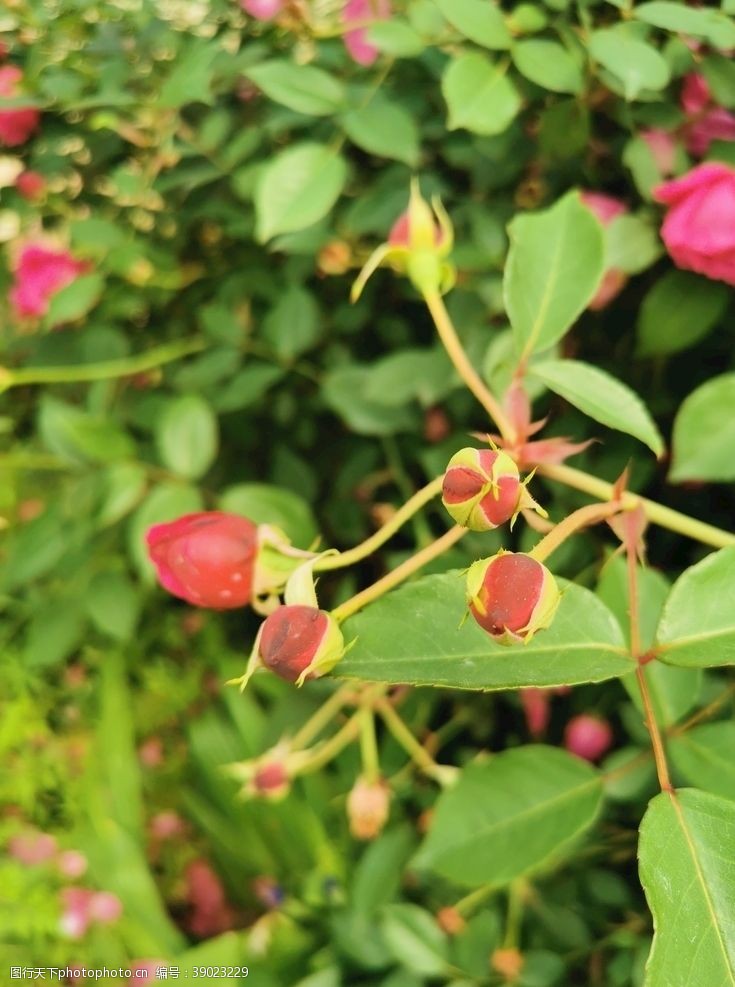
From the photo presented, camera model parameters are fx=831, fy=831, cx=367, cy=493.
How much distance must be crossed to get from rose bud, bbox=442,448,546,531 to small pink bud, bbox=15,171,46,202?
534 mm

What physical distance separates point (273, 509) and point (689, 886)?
1.11 feet

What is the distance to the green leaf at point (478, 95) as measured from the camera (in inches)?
16.7

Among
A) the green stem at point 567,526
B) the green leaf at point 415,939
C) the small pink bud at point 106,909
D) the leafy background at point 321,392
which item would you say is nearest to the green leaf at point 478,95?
the leafy background at point 321,392

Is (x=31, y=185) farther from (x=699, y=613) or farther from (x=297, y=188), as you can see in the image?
(x=699, y=613)

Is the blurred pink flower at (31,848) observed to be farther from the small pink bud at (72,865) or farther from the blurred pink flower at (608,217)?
the blurred pink flower at (608,217)

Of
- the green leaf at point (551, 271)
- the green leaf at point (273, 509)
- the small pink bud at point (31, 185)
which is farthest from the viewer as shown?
the small pink bud at point (31, 185)

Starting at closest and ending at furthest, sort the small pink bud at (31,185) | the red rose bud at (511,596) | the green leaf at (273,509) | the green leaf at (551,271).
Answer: the red rose bud at (511,596) < the green leaf at (551,271) < the green leaf at (273,509) < the small pink bud at (31,185)

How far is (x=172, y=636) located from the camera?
0.84m

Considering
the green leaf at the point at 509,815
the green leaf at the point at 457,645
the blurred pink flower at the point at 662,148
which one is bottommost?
the green leaf at the point at 509,815

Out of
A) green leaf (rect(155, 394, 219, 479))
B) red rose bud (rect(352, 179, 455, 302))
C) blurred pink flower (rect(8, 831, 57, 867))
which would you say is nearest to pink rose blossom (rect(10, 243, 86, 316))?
green leaf (rect(155, 394, 219, 479))

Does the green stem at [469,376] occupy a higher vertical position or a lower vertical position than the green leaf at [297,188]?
lower

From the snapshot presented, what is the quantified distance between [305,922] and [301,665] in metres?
0.47

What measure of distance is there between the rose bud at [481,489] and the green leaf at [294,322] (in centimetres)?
34

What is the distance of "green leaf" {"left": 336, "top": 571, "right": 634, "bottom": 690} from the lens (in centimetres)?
28
